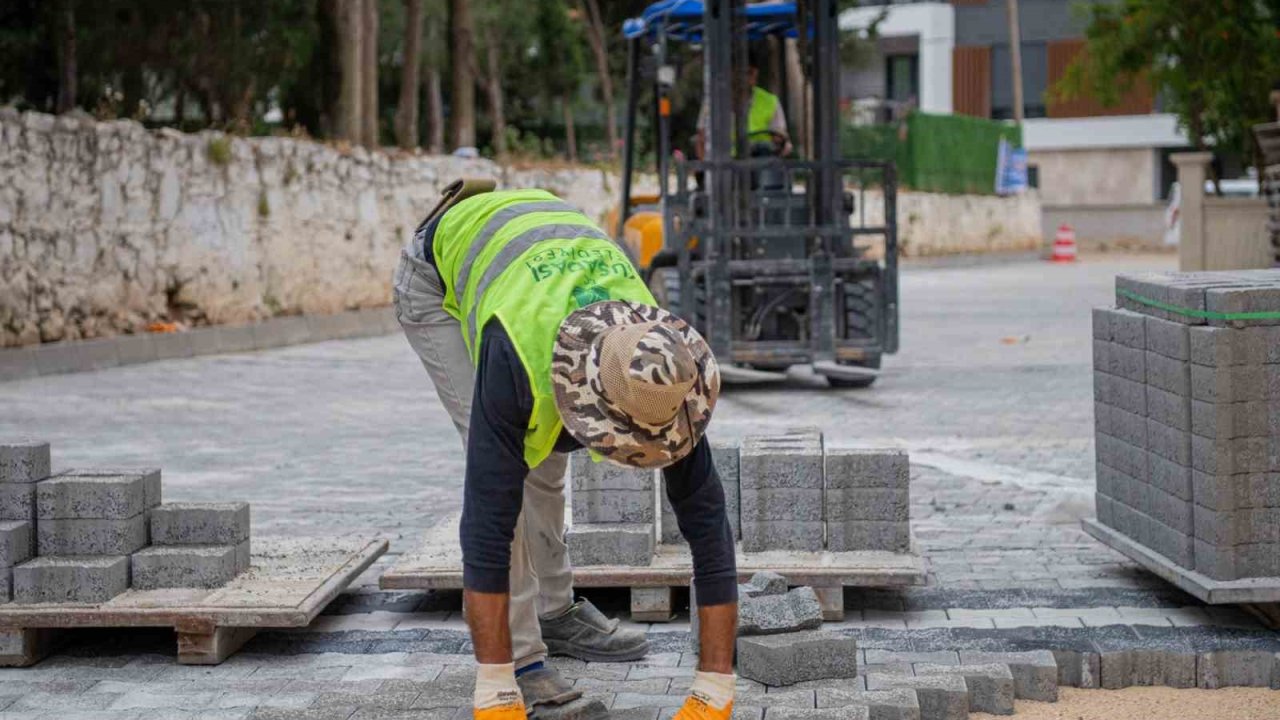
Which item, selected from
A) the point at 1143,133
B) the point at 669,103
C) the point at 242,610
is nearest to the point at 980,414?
the point at 669,103

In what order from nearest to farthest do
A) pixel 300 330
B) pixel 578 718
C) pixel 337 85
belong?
1. pixel 578 718
2. pixel 300 330
3. pixel 337 85

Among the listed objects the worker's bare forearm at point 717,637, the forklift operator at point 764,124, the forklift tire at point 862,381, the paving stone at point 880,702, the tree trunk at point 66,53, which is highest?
the tree trunk at point 66,53

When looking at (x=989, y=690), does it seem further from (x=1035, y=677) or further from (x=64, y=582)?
(x=64, y=582)

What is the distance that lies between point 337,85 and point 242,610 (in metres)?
17.5

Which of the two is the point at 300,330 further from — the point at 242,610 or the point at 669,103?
the point at 242,610

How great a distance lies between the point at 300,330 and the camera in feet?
63.4

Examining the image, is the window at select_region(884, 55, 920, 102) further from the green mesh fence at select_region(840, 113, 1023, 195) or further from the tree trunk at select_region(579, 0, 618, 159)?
the tree trunk at select_region(579, 0, 618, 159)

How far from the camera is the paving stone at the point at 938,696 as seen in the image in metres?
4.85

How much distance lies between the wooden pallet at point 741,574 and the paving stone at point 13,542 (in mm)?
1159

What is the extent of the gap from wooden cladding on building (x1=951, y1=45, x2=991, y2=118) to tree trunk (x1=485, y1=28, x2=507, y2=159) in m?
23.8

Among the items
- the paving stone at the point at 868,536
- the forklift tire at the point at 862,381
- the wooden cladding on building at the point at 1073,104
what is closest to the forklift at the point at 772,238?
the forklift tire at the point at 862,381

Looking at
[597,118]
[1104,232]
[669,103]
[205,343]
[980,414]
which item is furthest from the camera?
[1104,232]

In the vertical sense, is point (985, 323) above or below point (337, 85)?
below

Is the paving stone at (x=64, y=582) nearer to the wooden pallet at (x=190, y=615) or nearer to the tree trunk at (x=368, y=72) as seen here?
the wooden pallet at (x=190, y=615)
